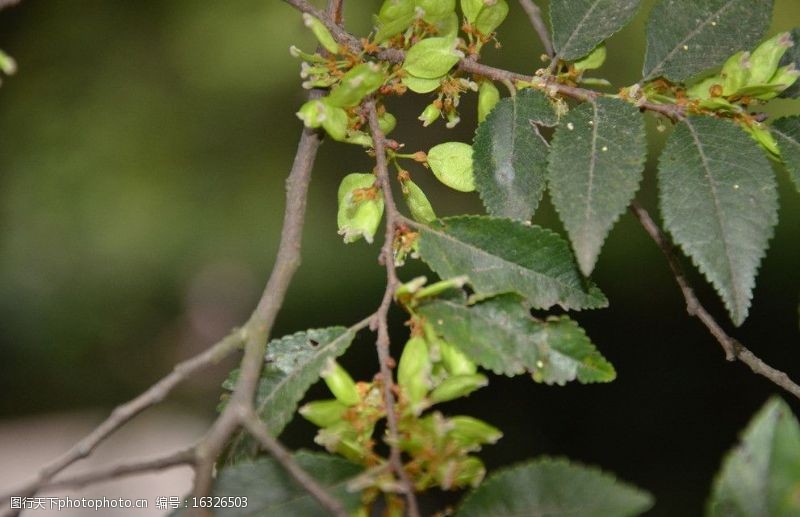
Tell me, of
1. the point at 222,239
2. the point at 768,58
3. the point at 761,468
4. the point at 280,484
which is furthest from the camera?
→ the point at 222,239

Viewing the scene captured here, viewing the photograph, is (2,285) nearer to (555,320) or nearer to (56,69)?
(56,69)

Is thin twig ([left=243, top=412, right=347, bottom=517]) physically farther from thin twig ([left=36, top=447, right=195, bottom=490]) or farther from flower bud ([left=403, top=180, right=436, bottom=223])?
flower bud ([left=403, top=180, right=436, bottom=223])

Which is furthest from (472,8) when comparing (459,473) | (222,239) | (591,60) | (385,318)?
(222,239)

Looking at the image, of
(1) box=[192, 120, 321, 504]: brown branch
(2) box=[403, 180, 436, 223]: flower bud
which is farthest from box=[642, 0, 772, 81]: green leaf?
(1) box=[192, 120, 321, 504]: brown branch

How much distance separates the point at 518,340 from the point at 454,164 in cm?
22

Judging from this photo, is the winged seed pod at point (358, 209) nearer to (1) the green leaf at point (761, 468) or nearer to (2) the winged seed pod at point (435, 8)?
(2) the winged seed pod at point (435, 8)

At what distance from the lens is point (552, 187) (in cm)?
73

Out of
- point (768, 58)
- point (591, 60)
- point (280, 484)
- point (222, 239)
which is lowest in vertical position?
point (280, 484)

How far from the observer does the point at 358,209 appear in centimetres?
82

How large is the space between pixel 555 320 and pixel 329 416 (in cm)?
21

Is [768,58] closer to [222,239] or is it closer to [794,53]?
[794,53]

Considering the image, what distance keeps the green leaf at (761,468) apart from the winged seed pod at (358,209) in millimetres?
377

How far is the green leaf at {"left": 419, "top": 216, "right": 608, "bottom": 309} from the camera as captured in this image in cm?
76

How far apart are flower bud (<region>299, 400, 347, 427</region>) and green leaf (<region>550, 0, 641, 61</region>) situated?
42 cm
